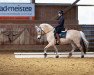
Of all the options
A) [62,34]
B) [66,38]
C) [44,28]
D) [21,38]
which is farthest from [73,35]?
[21,38]

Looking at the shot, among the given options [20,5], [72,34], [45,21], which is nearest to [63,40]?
[72,34]

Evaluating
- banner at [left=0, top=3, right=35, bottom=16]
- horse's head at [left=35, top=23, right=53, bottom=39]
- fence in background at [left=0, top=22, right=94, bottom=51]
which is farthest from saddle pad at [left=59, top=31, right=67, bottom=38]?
banner at [left=0, top=3, right=35, bottom=16]

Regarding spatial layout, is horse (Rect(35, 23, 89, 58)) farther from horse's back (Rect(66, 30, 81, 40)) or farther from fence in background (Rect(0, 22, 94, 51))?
fence in background (Rect(0, 22, 94, 51))

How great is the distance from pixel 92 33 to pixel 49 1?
4.09m

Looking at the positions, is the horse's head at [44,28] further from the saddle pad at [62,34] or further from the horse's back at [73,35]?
the horse's back at [73,35]

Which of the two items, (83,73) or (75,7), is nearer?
(83,73)

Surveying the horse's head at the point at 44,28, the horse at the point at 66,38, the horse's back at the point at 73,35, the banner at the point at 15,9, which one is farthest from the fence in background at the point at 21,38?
the horse's head at the point at 44,28

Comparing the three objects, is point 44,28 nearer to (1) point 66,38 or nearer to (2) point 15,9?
(1) point 66,38

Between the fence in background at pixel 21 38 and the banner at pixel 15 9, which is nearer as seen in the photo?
the fence in background at pixel 21 38

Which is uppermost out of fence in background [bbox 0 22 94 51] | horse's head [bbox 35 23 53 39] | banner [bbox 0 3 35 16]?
banner [bbox 0 3 35 16]

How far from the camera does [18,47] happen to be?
975 inches

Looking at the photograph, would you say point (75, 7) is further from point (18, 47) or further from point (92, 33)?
point (18, 47)

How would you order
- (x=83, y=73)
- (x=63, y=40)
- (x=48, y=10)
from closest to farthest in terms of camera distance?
(x=83, y=73) → (x=63, y=40) → (x=48, y=10)

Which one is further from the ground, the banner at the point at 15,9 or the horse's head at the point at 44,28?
the banner at the point at 15,9
